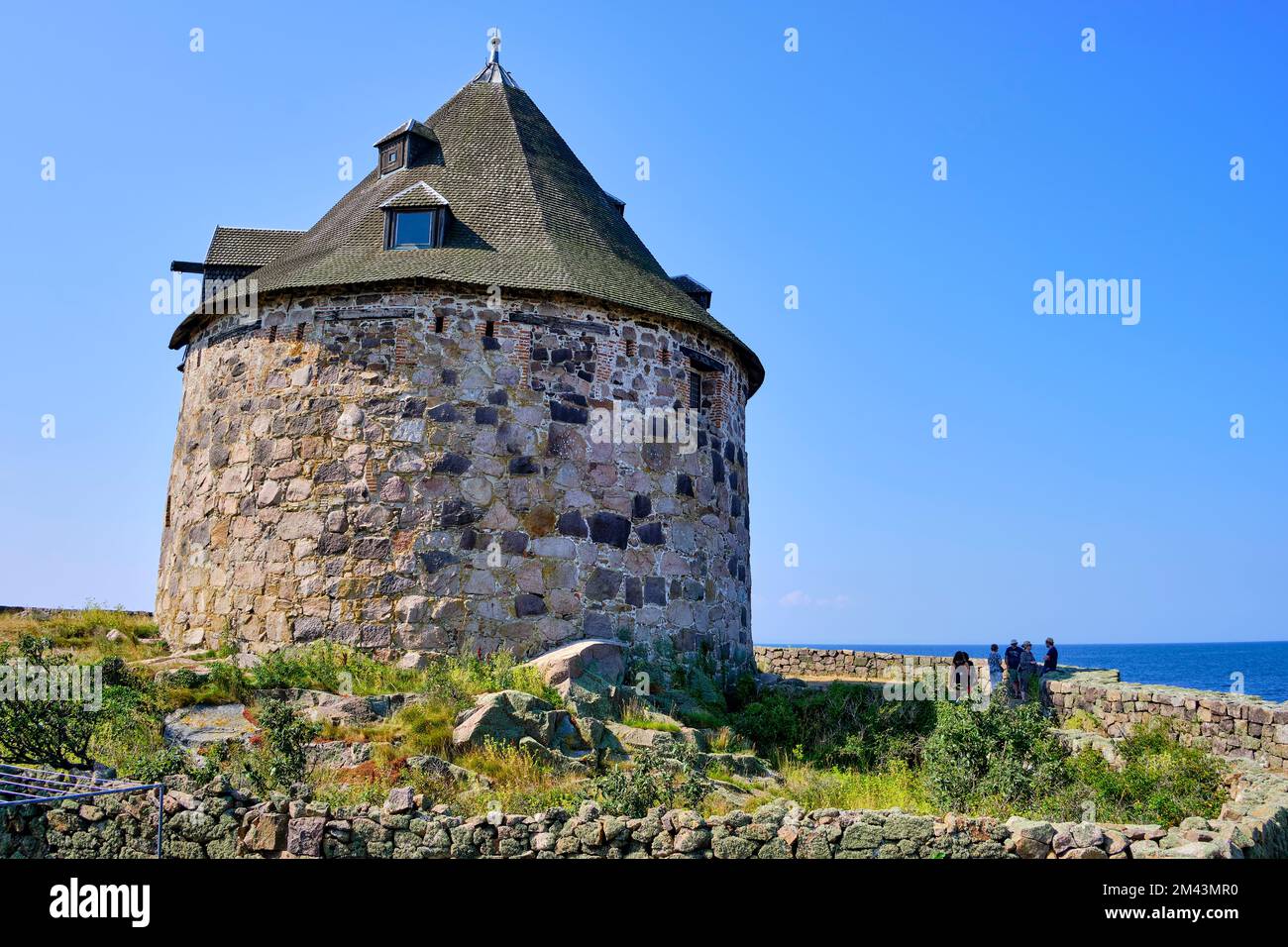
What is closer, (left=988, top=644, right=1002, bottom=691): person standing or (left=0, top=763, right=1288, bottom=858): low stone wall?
(left=0, top=763, right=1288, bottom=858): low stone wall

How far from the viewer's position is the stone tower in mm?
17344

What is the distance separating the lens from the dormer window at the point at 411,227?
1931 cm

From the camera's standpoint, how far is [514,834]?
377 inches

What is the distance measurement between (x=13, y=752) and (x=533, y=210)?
12.9 meters

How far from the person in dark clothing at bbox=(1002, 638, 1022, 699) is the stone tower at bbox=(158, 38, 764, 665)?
6.48 m

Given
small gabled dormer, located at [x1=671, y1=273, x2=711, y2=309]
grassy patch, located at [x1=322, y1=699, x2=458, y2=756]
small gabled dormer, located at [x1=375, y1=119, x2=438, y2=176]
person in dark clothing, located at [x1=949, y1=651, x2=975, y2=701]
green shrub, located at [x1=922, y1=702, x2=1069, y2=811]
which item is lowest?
person in dark clothing, located at [x1=949, y1=651, x2=975, y2=701]

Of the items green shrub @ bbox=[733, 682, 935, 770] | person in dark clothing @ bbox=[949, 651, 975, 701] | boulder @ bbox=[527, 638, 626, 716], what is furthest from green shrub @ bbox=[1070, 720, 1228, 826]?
person in dark clothing @ bbox=[949, 651, 975, 701]

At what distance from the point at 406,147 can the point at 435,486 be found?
802 centimetres

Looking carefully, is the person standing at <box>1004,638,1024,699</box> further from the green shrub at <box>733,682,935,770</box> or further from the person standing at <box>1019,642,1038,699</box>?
the green shrub at <box>733,682,935,770</box>

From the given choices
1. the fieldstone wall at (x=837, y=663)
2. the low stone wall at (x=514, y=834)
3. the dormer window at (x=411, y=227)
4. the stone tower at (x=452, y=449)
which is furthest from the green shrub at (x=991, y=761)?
the fieldstone wall at (x=837, y=663)

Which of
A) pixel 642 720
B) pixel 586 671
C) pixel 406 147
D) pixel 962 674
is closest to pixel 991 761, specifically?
pixel 642 720

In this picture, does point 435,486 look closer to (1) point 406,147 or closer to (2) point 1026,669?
(1) point 406,147

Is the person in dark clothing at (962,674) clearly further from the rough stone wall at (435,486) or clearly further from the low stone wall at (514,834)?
the low stone wall at (514,834)
